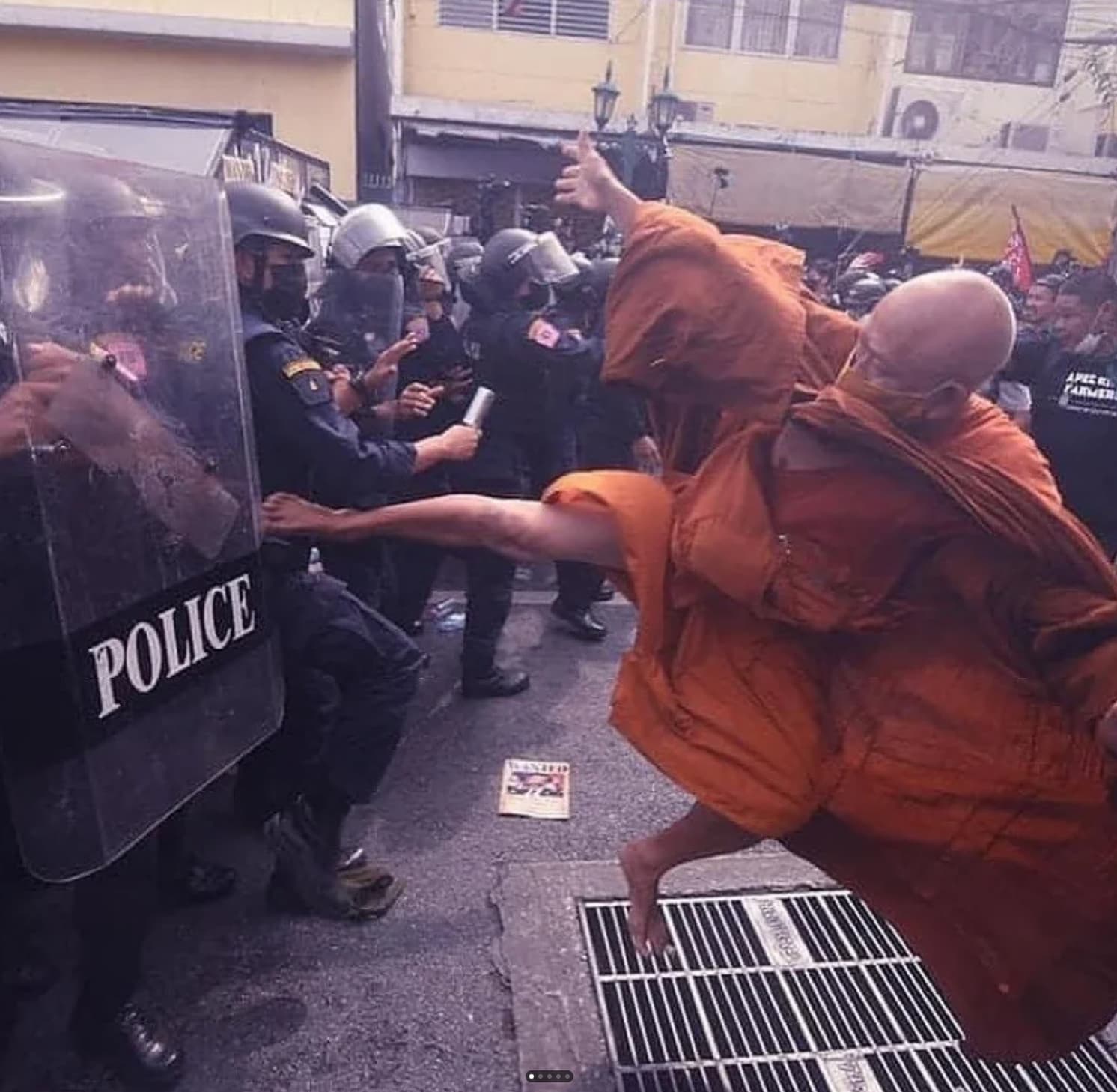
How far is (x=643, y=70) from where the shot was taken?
1798cm

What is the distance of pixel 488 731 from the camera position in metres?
4.02

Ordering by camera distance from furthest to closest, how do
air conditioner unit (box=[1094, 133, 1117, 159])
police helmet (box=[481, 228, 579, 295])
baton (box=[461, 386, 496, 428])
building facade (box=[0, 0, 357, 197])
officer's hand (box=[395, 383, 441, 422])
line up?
air conditioner unit (box=[1094, 133, 1117, 159]) < building facade (box=[0, 0, 357, 197]) < police helmet (box=[481, 228, 579, 295]) < officer's hand (box=[395, 383, 441, 422]) < baton (box=[461, 386, 496, 428])

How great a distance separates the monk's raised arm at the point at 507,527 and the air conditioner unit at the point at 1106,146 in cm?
2089

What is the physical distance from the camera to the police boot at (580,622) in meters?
5.09

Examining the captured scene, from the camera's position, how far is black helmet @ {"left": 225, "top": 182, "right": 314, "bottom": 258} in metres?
2.81

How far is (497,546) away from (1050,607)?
3.57ft

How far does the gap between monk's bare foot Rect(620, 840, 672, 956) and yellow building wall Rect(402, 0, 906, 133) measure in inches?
683

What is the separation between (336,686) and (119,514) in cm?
113

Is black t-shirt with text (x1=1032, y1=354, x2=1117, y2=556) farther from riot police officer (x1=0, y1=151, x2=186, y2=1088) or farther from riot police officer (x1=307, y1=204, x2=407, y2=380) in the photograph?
riot police officer (x1=0, y1=151, x2=186, y2=1088)

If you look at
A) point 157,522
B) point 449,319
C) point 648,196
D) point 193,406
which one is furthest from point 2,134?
point 648,196

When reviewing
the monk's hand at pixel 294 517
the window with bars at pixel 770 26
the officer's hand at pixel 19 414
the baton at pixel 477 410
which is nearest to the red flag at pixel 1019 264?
the window with bars at pixel 770 26

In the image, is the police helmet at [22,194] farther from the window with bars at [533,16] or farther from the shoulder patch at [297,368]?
the window with bars at [533,16]

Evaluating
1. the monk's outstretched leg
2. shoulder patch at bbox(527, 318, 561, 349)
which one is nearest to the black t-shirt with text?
shoulder patch at bbox(527, 318, 561, 349)

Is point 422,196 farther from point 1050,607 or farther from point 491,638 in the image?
point 1050,607
